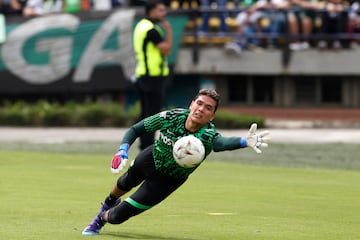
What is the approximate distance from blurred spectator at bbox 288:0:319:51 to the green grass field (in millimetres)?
8479

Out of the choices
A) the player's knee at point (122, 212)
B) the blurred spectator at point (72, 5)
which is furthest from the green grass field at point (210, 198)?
the blurred spectator at point (72, 5)

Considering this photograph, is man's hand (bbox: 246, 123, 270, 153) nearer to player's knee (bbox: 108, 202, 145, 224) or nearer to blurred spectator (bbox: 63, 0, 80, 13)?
player's knee (bbox: 108, 202, 145, 224)

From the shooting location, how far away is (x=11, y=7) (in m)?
32.2

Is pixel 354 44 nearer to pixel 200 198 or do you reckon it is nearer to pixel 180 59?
pixel 180 59

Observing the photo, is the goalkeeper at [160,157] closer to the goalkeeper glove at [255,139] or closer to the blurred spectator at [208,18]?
the goalkeeper glove at [255,139]

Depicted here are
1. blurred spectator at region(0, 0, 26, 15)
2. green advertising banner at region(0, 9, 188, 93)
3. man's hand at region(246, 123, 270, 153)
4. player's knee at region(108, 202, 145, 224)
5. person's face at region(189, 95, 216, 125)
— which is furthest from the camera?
blurred spectator at region(0, 0, 26, 15)

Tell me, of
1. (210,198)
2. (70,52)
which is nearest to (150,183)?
(210,198)

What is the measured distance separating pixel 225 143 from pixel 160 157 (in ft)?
2.61

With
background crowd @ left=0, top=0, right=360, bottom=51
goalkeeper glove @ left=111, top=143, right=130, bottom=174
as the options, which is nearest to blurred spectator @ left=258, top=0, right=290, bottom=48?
background crowd @ left=0, top=0, right=360, bottom=51

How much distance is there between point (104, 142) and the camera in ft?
80.7

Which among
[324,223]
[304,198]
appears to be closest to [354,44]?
[304,198]

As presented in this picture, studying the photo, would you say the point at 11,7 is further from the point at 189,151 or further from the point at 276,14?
the point at 189,151

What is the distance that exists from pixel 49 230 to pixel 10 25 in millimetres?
21369

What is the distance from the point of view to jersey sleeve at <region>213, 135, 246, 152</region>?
10156mm
